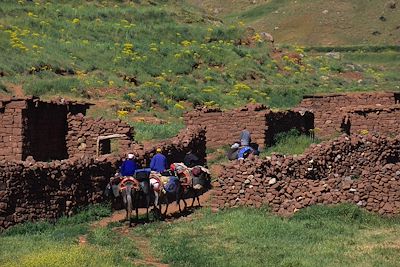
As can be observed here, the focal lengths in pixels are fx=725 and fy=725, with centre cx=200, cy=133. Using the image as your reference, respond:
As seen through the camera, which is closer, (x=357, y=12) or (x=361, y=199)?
(x=361, y=199)

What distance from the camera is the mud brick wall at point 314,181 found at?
15750 mm

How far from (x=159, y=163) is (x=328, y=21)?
86.0 meters

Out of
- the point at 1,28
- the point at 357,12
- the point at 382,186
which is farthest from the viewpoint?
the point at 357,12

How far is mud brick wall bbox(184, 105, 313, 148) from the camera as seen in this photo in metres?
23.9

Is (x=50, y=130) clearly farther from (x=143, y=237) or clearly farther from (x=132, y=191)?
(x=143, y=237)

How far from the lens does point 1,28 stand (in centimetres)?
4106

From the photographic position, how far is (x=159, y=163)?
17.3m

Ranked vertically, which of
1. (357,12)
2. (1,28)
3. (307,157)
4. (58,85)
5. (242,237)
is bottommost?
(242,237)

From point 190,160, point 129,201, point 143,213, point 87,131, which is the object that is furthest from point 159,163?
point 87,131

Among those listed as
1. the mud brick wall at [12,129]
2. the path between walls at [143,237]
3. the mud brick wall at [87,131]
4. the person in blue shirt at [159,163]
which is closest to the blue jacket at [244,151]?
the path between walls at [143,237]

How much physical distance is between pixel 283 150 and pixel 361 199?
25.4 feet

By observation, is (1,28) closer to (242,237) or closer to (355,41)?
(242,237)

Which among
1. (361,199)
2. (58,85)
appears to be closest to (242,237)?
(361,199)

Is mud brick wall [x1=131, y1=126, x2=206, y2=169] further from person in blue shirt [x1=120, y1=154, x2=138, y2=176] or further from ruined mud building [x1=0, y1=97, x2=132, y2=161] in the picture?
person in blue shirt [x1=120, y1=154, x2=138, y2=176]
